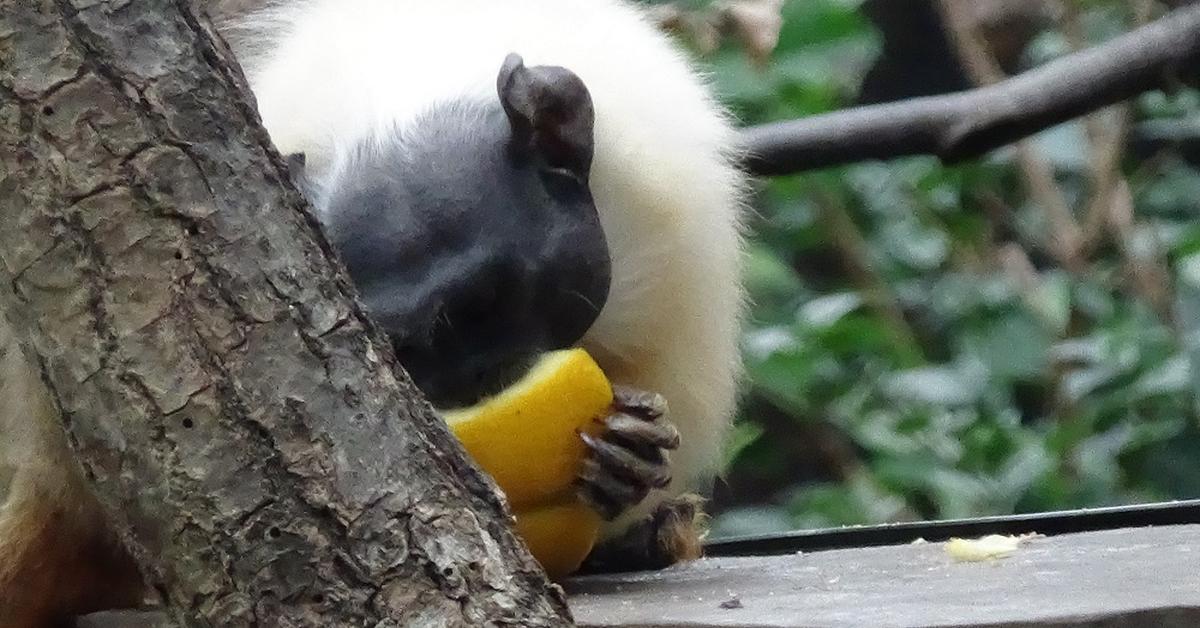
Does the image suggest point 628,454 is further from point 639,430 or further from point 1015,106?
point 1015,106

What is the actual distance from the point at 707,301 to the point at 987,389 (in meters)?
1.38

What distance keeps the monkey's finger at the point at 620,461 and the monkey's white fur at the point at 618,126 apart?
157mm

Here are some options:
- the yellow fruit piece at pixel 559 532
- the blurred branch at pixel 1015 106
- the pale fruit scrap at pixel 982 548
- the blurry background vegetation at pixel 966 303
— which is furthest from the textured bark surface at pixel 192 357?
the blurry background vegetation at pixel 966 303

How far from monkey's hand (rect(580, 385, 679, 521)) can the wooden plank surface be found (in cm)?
9

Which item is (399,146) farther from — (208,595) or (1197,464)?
(1197,464)

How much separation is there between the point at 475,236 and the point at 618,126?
0.26 metres

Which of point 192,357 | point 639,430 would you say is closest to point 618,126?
point 639,430

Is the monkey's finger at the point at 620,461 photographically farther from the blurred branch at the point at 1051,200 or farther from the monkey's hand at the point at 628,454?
the blurred branch at the point at 1051,200

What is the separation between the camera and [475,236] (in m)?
1.38

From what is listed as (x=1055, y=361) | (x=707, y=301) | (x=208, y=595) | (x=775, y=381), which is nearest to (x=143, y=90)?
(x=208, y=595)

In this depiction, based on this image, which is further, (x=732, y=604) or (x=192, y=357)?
(x=732, y=604)

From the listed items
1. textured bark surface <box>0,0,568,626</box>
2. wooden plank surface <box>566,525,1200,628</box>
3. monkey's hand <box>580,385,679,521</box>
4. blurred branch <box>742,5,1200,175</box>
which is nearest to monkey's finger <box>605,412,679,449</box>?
monkey's hand <box>580,385,679,521</box>

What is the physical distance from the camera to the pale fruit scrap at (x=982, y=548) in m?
1.50

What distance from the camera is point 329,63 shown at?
162 cm
